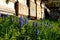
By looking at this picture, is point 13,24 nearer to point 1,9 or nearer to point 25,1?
point 1,9

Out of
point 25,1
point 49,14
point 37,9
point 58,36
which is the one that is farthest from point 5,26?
point 49,14

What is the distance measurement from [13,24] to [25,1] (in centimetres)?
660

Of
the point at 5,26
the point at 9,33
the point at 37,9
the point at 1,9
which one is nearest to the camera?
the point at 9,33

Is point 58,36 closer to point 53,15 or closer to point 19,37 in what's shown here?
point 19,37

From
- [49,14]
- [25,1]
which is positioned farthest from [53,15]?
[25,1]

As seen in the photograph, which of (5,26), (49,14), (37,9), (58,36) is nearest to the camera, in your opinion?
(5,26)

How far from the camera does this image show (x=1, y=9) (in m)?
6.43

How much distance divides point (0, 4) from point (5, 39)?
12.7 ft

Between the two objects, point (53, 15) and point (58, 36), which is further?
point (53, 15)

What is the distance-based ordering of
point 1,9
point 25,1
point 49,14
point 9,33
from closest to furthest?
point 9,33
point 1,9
point 25,1
point 49,14

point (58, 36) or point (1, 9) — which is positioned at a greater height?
point (1, 9)

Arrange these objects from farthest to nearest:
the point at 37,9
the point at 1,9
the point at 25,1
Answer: the point at 37,9 → the point at 25,1 → the point at 1,9

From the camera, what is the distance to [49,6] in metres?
16.4

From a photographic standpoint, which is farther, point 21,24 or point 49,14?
point 49,14
